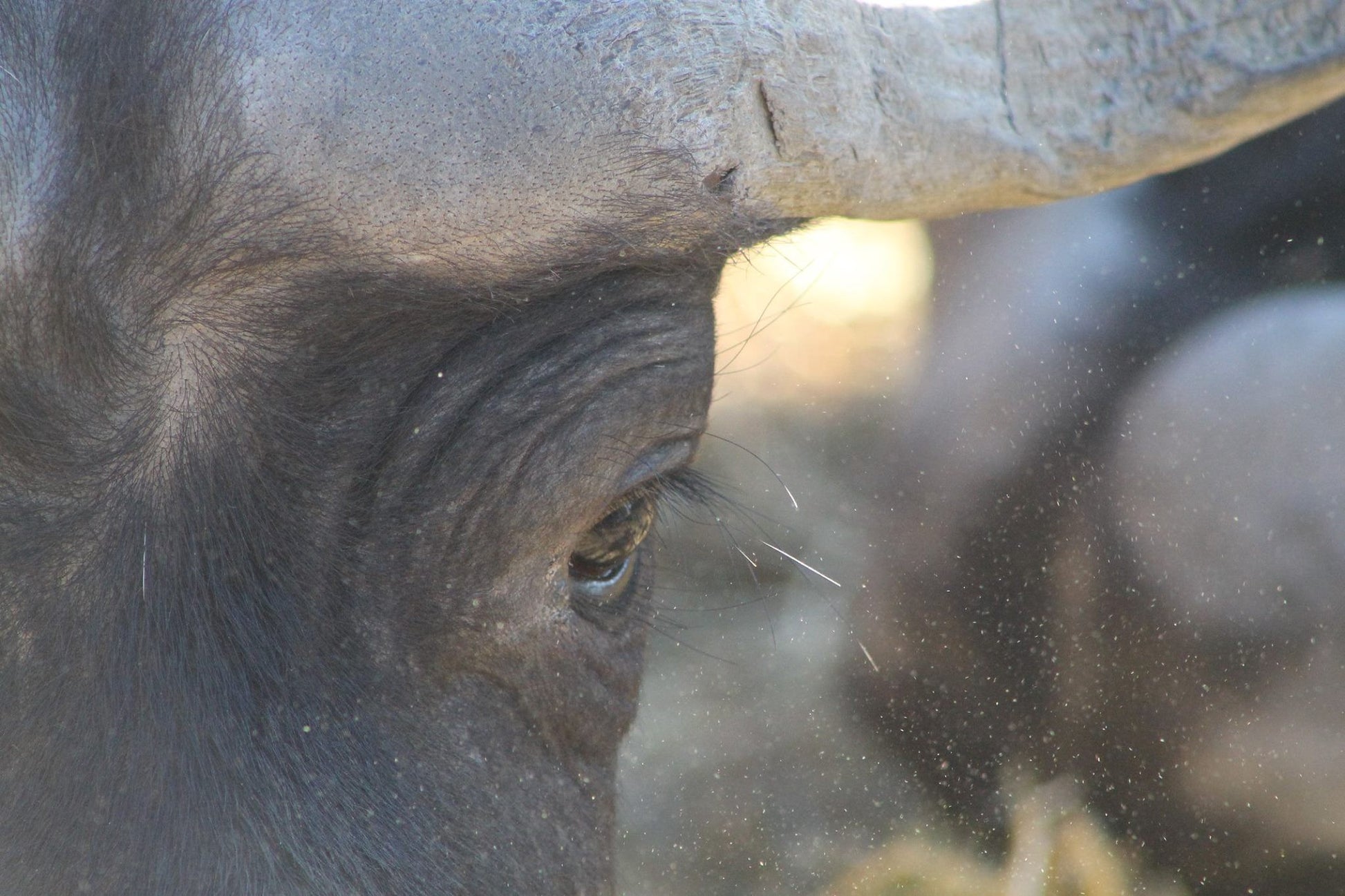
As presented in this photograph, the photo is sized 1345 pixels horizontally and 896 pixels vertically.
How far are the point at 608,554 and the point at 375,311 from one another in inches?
21.5

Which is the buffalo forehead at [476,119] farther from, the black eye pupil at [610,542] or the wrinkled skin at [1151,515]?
the wrinkled skin at [1151,515]

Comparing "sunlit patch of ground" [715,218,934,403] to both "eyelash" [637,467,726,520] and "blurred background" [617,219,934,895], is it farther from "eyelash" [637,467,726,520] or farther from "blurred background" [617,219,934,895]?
"eyelash" [637,467,726,520]

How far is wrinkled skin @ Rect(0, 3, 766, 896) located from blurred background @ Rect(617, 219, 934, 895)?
Answer: 2.49m

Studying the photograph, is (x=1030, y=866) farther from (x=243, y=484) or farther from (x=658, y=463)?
(x=243, y=484)

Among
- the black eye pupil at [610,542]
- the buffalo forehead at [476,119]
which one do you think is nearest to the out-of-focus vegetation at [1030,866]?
the black eye pupil at [610,542]

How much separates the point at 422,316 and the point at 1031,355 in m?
2.37

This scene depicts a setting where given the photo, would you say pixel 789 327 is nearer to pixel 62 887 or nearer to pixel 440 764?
pixel 440 764

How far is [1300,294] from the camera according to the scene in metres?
2.95

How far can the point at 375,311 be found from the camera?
149cm

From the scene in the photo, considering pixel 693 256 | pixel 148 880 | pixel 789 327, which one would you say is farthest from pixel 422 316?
pixel 789 327

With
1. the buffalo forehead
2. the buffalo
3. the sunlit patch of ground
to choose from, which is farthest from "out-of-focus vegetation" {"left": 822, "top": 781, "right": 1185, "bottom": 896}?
the buffalo forehead

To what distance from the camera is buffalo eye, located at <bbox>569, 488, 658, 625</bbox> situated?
1.84 meters

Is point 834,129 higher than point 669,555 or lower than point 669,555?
higher

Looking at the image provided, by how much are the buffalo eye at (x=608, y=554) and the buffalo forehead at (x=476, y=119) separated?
17.9 inches
